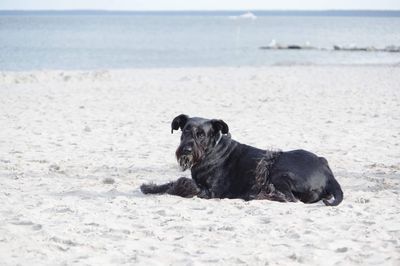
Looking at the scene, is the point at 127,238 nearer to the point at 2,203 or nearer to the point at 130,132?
the point at 2,203

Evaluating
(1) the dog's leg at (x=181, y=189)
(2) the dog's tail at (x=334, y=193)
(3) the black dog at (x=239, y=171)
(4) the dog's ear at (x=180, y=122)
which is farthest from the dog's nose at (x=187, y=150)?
(2) the dog's tail at (x=334, y=193)

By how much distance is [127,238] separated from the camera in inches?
226

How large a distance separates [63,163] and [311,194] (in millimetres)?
4019

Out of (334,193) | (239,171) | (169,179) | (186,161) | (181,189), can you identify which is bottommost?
(169,179)

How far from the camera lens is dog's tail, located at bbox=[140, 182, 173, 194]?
7.71 m

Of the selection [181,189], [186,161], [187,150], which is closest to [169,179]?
[181,189]

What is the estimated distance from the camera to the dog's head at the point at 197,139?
23.7 ft

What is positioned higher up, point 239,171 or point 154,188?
point 239,171

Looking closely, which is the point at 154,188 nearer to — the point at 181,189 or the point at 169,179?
the point at 181,189

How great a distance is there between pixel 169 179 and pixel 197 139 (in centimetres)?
144

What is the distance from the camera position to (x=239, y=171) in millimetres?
7500

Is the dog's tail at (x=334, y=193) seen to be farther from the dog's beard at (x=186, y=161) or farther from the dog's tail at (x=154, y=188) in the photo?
the dog's tail at (x=154, y=188)

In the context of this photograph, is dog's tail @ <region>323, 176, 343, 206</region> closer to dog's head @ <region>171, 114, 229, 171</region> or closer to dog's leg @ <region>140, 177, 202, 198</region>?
dog's head @ <region>171, 114, 229, 171</region>

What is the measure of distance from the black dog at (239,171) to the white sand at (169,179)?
0.19 m
